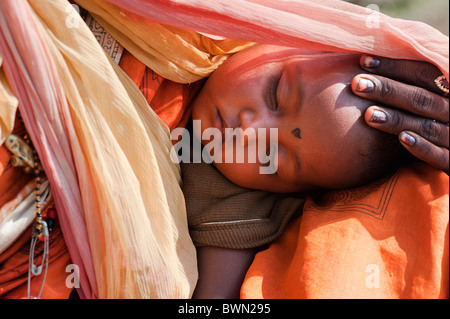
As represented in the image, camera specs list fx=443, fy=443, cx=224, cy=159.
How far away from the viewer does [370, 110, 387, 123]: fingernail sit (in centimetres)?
98

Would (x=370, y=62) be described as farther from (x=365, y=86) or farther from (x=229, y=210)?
(x=229, y=210)

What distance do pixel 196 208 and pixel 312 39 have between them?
49 cm

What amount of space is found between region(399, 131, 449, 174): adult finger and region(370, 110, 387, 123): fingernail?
2.2 inches

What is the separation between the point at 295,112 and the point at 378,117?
186mm

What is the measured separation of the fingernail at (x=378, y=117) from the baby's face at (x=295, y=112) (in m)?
0.03

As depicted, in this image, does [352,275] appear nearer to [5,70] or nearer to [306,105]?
[306,105]

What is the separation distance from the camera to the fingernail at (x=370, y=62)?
3.30ft

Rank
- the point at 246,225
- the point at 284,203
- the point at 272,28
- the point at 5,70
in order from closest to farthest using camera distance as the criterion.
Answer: the point at 5,70 < the point at 272,28 < the point at 246,225 < the point at 284,203

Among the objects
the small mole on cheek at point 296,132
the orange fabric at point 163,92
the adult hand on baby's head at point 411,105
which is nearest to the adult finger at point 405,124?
the adult hand on baby's head at point 411,105

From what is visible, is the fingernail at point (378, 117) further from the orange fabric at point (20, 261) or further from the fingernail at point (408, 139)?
the orange fabric at point (20, 261)

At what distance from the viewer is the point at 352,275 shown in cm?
89

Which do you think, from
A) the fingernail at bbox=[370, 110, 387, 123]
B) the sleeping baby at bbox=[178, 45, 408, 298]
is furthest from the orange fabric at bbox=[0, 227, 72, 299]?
the fingernail at bbox=[370, 110, 387, 123]

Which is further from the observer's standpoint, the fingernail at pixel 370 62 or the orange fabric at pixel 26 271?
the fingernail at pixel 370 62
